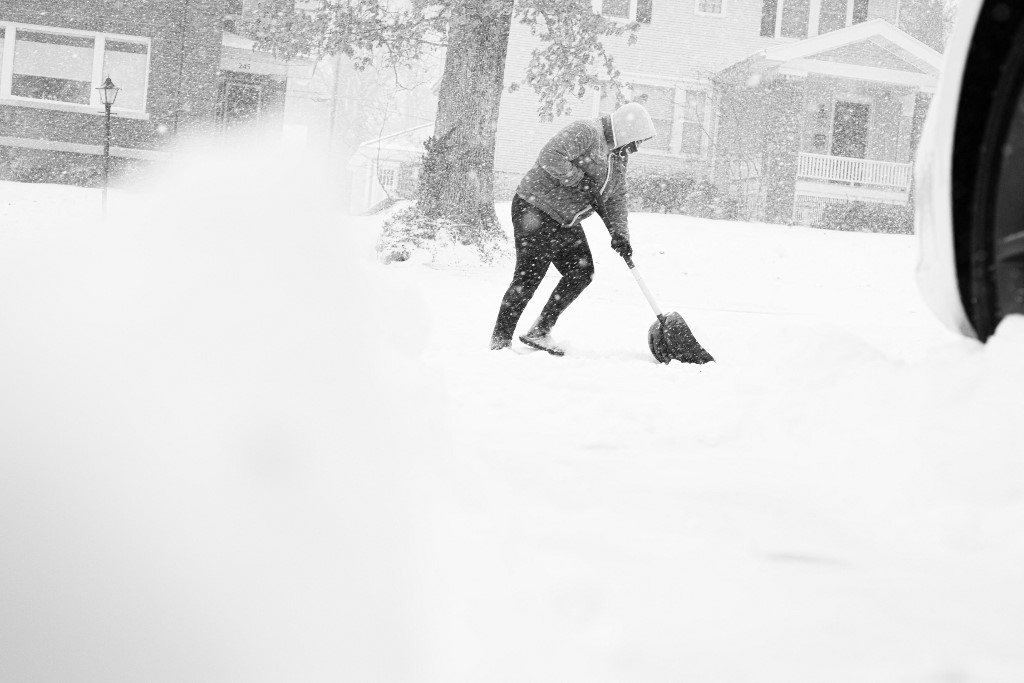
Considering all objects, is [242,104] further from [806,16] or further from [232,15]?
[806,16]

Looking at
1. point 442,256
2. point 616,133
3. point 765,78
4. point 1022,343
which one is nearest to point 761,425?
point 1022,343

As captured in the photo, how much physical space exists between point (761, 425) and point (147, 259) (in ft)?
6.35

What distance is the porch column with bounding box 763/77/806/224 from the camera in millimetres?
20469

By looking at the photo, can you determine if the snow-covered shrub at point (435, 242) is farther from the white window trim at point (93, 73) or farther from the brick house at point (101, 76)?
the white window trim at point (93, 73)

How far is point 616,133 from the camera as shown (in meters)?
5.57

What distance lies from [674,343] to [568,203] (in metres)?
1.01

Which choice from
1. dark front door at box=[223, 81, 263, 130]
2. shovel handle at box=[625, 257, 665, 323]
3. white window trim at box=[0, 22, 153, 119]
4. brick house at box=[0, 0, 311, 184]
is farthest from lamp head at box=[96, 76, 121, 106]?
shovel handle at box=[625, 257, 665, 323]

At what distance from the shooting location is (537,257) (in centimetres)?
561

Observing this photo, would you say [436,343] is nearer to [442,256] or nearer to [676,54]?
[442,256]

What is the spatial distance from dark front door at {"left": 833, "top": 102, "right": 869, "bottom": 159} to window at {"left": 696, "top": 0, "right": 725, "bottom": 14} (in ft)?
11.5

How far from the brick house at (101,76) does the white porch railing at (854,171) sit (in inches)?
452

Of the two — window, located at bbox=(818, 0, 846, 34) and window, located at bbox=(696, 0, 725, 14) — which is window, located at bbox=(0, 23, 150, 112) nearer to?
window, located at bbox=(696, 0, 725, 14)

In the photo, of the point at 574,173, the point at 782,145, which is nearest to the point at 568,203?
the point at 574,173

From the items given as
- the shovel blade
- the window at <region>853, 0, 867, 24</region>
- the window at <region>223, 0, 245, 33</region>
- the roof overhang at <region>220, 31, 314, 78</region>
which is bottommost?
the shovel blade
